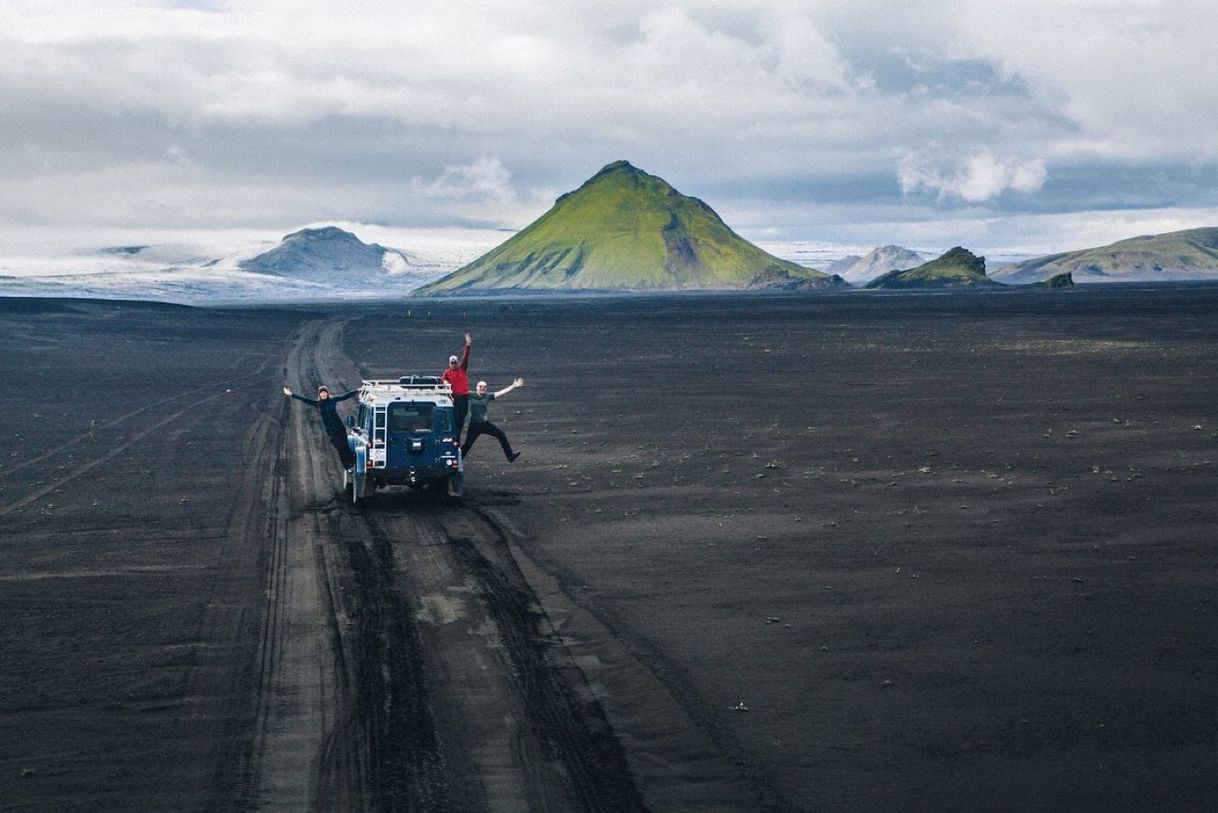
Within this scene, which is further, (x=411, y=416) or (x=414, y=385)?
(x=414, y=385)

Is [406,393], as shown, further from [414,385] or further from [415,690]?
[415,690]

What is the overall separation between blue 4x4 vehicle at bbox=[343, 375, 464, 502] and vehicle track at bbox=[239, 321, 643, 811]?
265 cm

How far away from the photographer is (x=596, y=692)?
14.4m

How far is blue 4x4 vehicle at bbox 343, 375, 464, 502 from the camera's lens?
26219mm

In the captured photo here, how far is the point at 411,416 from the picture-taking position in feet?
87.7

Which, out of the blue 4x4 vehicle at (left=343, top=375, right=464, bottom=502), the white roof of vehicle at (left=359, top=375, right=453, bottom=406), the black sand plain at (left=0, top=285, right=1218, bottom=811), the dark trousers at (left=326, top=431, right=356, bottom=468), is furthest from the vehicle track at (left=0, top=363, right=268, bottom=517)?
the white roof of vehicle at (left=359, top=375, right=453, bottom=406)

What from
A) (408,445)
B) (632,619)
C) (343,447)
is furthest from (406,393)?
(632,619)

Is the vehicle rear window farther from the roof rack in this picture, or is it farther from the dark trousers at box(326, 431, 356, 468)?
the dark trousers at box(326, 431, 356, 468)

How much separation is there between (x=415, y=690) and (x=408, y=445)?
12.4 m

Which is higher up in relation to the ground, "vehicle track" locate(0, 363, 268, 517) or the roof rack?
the roof rack

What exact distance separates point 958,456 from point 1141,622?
15.4 m

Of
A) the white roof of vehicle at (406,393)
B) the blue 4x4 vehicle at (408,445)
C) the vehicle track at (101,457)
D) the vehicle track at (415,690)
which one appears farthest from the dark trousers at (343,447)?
the vehicle track at (101,457)

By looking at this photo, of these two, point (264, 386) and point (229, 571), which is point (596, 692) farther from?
point (264, 386)

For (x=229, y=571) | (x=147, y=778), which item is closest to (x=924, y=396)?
(x=229, y=571)
